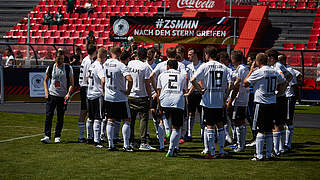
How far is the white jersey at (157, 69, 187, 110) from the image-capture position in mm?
10688

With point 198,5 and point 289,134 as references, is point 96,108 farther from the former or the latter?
point 198,5

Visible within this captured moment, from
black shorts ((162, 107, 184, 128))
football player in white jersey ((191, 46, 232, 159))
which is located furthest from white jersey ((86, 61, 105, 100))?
football player in white jersey ((191, 46, 232, 159))

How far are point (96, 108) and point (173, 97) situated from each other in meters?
2.08

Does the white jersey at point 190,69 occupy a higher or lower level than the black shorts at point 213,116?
higher

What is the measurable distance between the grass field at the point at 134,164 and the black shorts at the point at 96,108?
713 millimetres

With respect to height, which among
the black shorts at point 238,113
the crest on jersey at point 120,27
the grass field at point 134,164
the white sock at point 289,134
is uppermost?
the crest on jersey at point 120,27

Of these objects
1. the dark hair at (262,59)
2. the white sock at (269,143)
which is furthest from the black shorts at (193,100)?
the dark hair at (262,59)

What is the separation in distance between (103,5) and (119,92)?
26033 millimetres

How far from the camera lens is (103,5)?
3641 cm

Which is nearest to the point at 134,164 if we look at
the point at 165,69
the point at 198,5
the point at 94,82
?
the point at 165,69

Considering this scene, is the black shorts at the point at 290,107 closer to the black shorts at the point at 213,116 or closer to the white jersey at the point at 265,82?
the white jersey at the point at 265,82

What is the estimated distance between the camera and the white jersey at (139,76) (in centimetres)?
1148

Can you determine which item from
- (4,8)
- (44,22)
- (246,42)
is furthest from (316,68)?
(4,8)

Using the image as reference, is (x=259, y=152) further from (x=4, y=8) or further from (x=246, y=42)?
(x=4, y=8)
